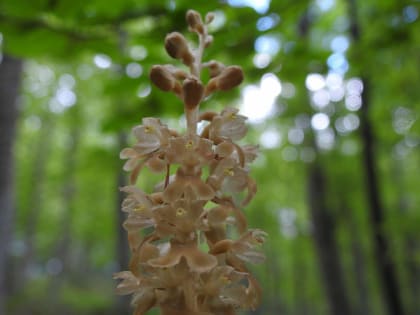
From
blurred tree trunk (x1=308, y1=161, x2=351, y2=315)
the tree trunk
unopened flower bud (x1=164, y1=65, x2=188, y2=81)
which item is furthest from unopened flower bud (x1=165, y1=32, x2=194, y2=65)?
blurred tree trunk (x1=308, y1=161, x2=351, y2=315)

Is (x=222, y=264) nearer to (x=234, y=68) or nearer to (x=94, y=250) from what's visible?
(x=234, y=68)

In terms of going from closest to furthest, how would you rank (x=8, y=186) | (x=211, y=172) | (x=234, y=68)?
(x=211, y=172), (x=234, y=68), (x=8, y=186)

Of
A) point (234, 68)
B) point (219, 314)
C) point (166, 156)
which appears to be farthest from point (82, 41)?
point (219, 314)

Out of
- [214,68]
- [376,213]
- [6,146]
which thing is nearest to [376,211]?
[376,213]

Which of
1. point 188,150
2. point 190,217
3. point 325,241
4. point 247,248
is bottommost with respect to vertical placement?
point 325,241

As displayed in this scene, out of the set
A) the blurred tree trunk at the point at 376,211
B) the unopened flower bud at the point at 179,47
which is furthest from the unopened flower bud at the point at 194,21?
the blurred tree trunk at the point at 376,211

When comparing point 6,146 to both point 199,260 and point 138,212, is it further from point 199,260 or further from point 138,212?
point 199,260

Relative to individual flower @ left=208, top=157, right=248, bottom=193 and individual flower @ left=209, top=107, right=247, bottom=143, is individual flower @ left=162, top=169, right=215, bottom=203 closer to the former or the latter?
individual flower @ left=208, top=157, right=248, bottom=193

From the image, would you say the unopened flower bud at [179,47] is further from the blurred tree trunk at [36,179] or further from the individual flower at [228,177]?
the blurred tree trunk at [36,179]
